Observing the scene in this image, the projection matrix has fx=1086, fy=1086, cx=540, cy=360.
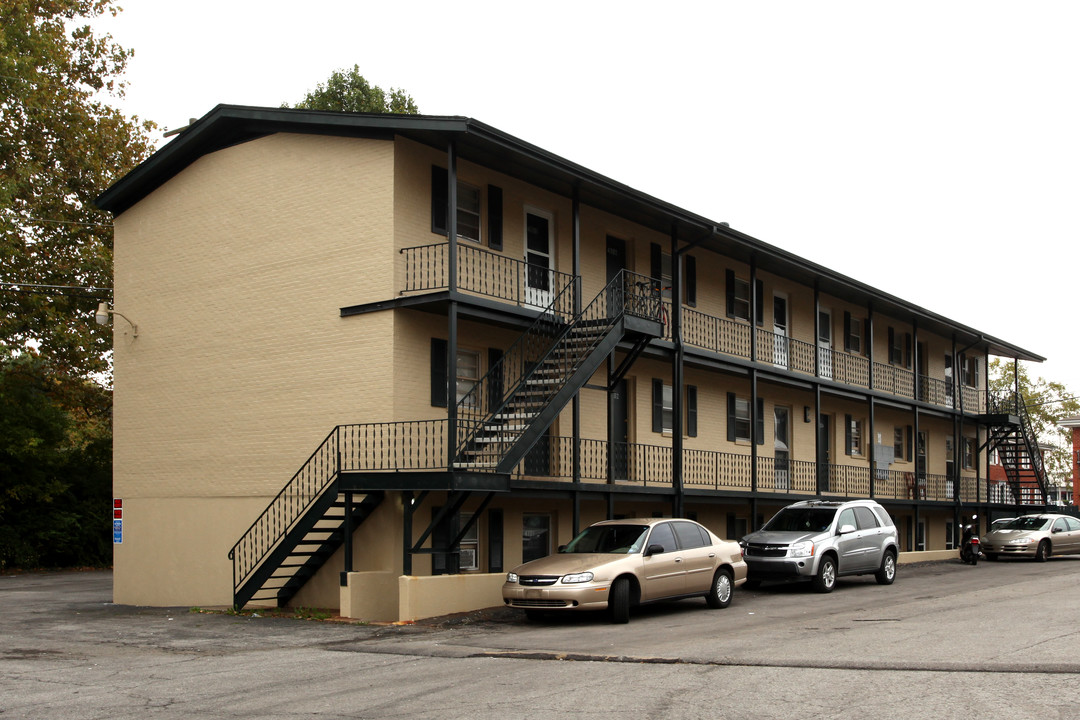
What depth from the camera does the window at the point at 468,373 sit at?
19578 millimetres

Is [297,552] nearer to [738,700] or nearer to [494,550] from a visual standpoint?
[494,550]

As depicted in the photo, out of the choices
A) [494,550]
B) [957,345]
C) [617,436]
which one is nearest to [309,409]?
[494,550]

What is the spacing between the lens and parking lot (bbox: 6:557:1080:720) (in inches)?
350

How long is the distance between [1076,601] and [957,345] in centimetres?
2299

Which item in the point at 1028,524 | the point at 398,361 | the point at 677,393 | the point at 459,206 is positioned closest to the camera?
the point at 398,361

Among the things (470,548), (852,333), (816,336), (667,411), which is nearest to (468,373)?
(470,548)

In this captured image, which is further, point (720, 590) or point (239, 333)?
point (239, 333)

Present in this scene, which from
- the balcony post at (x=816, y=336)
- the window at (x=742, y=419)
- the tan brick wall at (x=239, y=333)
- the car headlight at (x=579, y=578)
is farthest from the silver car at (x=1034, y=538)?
the tan brick wall at (x=239, y=333)

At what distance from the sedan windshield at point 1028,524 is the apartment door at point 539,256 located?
18.0m

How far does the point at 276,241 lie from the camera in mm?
20422

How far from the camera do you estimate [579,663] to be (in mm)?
11453

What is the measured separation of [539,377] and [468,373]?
6.11 ft

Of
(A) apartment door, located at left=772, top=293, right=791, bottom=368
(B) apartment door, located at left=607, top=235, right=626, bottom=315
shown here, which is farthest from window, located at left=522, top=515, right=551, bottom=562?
(A) apartment door, located at left=772, top=293, right=791, bottom=368

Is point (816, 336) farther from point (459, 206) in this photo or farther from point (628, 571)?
point (628, 571)
